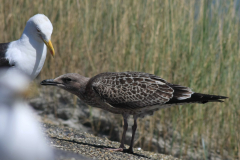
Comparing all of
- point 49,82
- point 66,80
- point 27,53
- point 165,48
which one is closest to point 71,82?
point 66,80

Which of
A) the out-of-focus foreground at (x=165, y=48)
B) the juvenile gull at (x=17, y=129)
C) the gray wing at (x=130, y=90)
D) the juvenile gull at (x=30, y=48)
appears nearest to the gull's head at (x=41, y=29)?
the juvenile gull at (x=30, y=48)

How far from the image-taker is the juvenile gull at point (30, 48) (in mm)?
5219

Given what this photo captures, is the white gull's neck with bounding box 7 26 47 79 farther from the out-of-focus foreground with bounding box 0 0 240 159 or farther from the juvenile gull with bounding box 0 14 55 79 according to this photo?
the out-of-focus foreground with bounding box 0 0 240 159

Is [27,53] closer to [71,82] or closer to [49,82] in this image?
[49,82]

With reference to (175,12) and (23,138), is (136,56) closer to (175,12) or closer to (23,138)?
(175,12)

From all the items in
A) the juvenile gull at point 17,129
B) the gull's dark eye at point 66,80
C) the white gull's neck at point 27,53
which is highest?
the white gull's neck at point 27,53

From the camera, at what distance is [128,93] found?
16.5 feet

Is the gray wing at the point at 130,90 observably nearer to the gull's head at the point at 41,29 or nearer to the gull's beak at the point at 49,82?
the gull's beak at the point at 49,82

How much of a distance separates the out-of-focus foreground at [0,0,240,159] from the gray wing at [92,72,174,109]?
1.28 metres

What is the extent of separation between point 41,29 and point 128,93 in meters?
1.46

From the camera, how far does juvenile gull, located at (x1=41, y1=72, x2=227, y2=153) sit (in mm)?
4977

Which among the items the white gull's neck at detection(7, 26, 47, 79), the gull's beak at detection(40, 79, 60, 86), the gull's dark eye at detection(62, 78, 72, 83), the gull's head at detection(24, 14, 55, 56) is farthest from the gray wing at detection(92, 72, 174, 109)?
the white gull's neck at detection(7, 26, 47, 79)

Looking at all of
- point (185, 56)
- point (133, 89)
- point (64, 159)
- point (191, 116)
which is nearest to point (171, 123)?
point (191, 116)

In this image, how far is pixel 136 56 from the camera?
Result: 21.7ft
